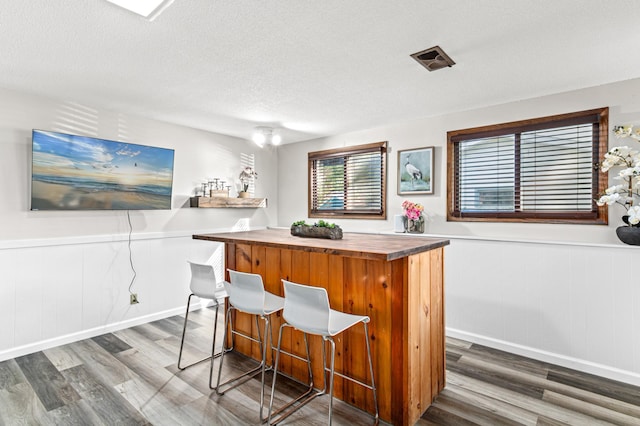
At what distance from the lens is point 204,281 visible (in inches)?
97.1

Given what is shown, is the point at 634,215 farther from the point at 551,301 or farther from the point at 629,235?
the point at 551,301

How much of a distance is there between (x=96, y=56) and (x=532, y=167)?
12.1 ft

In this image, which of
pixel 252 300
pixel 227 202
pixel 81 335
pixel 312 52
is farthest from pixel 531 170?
pixel 81 335

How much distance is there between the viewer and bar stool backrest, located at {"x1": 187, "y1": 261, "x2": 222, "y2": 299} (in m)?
2.42

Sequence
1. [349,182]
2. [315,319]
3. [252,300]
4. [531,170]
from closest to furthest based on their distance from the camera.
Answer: [315,319] < [252,300] < [531,170] < [349,182]

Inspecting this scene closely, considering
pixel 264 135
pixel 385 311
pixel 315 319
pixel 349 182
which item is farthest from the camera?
pixel 349 182

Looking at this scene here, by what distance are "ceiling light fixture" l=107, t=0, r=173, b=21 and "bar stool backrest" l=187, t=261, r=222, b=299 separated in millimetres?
1577

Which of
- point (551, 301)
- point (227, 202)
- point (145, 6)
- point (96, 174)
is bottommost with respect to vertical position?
point (551, 301)

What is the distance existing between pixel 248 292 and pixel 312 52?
64.5 inches

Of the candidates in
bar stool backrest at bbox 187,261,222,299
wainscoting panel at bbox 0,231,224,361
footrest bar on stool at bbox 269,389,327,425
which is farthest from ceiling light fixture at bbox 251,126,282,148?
footrest bar on stool at bbox 269,389,327,425

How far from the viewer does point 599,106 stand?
276cm

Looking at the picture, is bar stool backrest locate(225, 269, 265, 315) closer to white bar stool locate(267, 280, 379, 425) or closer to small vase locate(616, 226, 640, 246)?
white bar stool locate(267, 280, 379, 425)

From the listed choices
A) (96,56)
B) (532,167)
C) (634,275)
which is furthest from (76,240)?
(634,275)

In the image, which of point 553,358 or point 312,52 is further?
point 553,358
